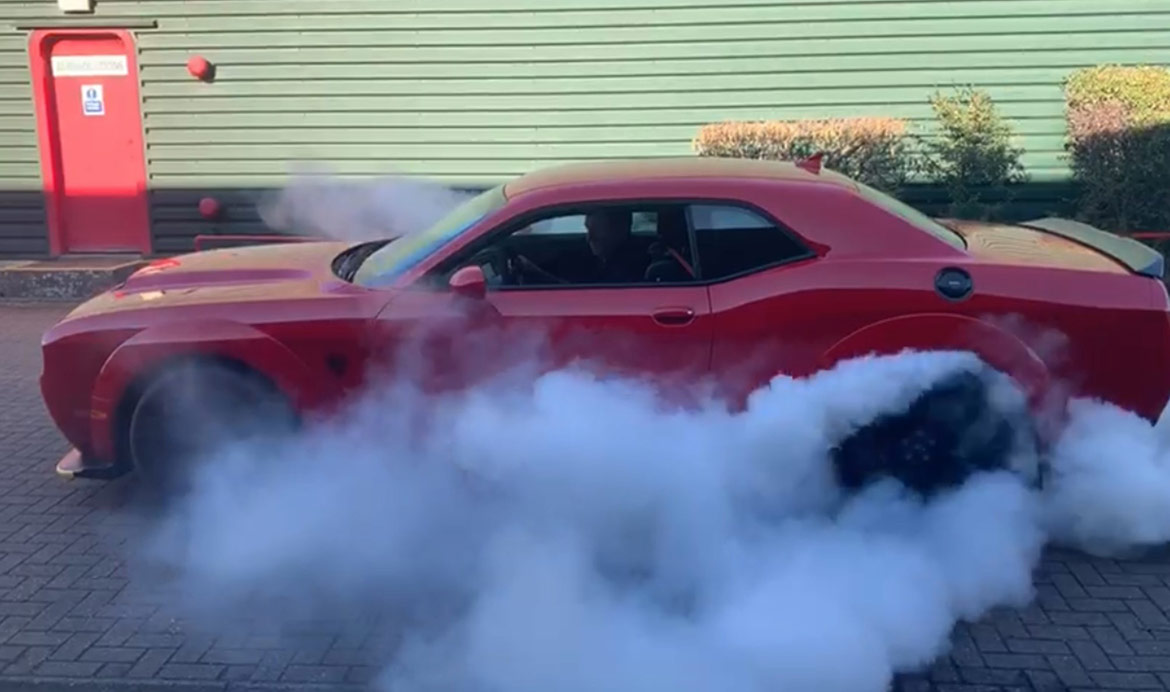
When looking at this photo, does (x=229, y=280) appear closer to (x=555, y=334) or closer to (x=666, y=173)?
(x=555, y=334)

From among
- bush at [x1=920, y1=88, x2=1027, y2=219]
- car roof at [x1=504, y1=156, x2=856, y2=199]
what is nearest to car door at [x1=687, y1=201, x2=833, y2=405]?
car roof at [x1=504, y1=156, x2=856, y2=199]

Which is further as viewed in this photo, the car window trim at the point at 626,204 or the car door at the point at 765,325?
the car window trim at the point at 626,204

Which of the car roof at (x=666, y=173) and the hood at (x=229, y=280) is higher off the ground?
the car roof at (x=666, y=173)

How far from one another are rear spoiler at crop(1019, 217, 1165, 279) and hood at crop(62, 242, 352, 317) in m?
3.29

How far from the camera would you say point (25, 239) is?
1130 cm

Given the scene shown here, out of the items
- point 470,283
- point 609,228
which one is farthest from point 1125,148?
point 470,283

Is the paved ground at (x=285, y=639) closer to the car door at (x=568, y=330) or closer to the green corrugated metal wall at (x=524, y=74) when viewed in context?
the car door at (x=568, y=330)

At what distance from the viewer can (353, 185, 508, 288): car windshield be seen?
493 cm

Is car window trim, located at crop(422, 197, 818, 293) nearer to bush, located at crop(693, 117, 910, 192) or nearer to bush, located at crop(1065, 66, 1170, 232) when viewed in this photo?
bush, located at crop(693, 117, 910, 192)

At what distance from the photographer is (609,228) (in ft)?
16.0

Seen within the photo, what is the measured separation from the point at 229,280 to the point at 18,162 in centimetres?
727

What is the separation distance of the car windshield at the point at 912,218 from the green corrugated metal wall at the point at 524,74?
537cm

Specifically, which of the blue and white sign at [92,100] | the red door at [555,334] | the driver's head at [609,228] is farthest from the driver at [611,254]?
the blue and white sign at [92,100]

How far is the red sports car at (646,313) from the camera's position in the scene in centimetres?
455
